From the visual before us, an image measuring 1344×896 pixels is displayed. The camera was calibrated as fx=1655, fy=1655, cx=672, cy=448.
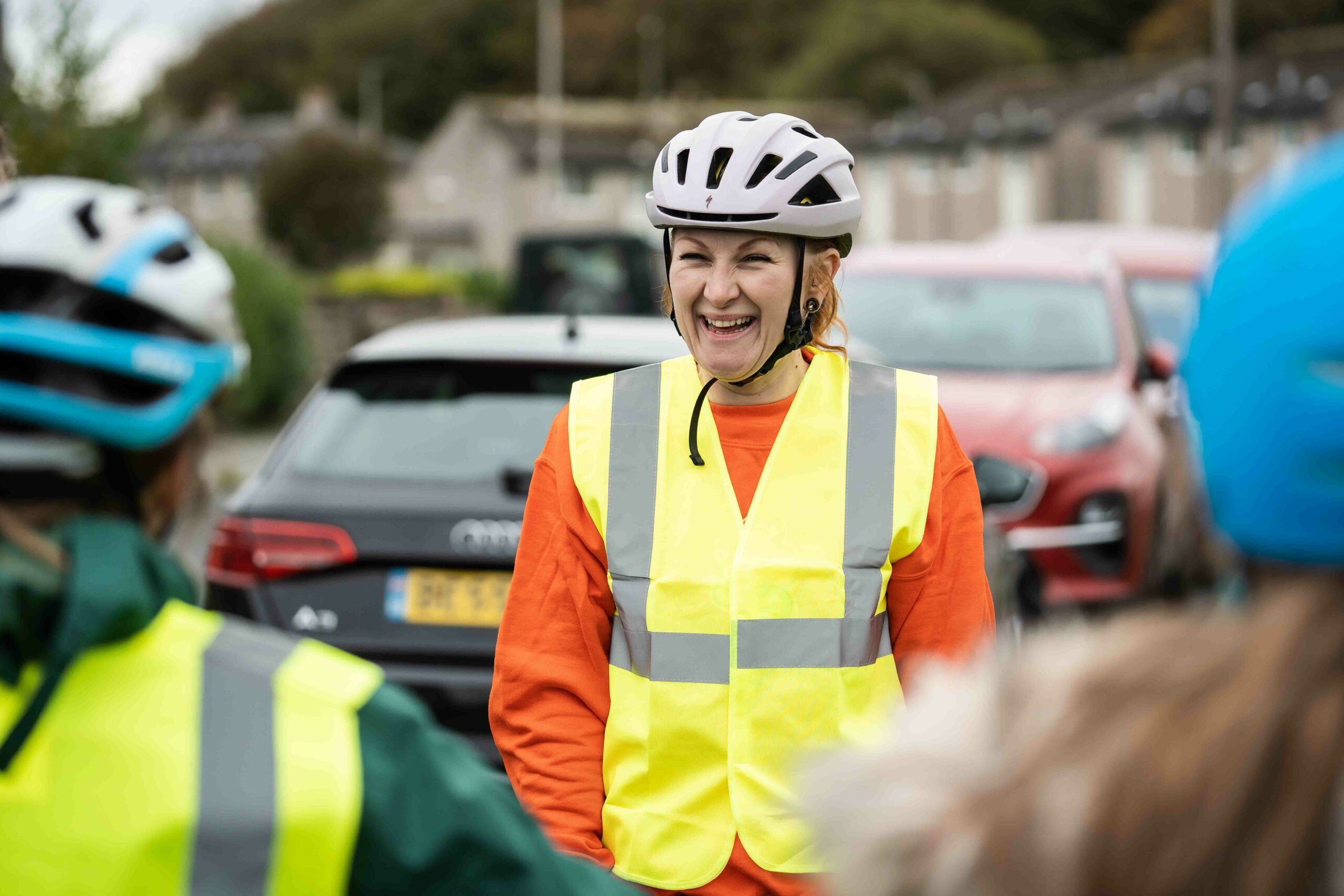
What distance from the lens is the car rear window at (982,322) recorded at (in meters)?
8.65

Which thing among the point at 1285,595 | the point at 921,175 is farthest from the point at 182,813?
the point at 921,175

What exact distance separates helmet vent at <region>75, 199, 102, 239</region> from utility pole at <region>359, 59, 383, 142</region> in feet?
316

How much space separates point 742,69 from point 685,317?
3891 inches

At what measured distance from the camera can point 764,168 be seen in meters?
2.89

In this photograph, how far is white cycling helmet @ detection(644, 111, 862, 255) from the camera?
112 inches

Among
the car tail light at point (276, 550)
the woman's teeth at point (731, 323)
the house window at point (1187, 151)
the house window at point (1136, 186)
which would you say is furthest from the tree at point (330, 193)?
the woman's teeth at point (731, 323)

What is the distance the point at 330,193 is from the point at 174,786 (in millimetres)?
61583

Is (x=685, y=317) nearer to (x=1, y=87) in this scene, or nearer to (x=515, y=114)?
(x=1, y=87)

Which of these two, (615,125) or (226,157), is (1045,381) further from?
(226,157)

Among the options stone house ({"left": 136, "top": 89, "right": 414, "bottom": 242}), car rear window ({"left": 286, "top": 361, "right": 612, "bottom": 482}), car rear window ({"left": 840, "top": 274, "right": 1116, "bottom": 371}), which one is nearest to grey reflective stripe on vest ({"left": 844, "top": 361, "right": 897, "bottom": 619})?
car rear window ({"left": 286, "top": 361, "right": 612, "bottom": 482})

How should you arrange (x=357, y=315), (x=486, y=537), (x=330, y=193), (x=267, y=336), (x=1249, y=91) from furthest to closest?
(x=1249, y=91)
(x=330, y=193)
(x=357, y=315)
(x=267, y=336)
(x=486, y=537)

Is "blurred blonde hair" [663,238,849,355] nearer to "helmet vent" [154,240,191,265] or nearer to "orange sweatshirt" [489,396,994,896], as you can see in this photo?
"orange sweatshirt" [489,396,994,896]

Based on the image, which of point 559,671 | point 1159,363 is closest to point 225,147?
point 1159,363

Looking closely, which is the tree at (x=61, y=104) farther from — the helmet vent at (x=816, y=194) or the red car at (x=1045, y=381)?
the helmet vent at (x=816, y=194)
